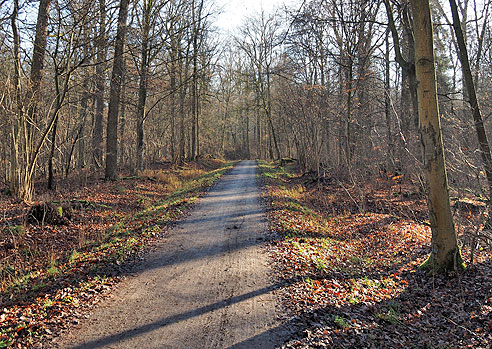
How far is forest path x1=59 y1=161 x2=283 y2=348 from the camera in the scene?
12.7 ft

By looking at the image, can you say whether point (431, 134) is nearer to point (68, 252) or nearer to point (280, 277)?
point (280, 277)

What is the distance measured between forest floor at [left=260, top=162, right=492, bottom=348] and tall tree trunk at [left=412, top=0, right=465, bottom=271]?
782 millimetres

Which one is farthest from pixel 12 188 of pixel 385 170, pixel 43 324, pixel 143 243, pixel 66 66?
pixel 385 170

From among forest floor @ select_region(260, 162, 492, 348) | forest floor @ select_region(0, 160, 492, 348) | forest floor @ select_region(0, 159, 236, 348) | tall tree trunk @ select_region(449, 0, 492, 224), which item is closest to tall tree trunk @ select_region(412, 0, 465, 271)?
forest floor @ select_region(0, 160, 492, 348)

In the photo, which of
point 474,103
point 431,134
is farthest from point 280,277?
point 474,103

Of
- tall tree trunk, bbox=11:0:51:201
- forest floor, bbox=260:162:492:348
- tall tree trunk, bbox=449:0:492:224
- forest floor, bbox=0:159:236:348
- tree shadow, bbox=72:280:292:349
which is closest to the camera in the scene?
tree shadow, bbox=72:280:292:349

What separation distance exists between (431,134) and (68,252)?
7.50 m

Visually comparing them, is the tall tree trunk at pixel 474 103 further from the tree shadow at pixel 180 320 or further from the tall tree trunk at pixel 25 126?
the tall tree trunk at pixel 25 126

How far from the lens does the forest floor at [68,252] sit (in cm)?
418

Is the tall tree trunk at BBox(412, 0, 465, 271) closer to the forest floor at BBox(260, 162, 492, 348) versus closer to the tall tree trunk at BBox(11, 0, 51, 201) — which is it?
the forest floor at BBox(260, 162, 492, 348)

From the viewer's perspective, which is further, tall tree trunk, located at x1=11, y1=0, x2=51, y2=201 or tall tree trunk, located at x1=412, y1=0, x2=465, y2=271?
tall tree trunk, located at x1=11, y1=0, x2=51, y2=201

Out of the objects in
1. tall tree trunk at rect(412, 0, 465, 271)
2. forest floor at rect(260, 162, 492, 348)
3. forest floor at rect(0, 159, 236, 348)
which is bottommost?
forest floor at rect(260, 162, 492, 348)

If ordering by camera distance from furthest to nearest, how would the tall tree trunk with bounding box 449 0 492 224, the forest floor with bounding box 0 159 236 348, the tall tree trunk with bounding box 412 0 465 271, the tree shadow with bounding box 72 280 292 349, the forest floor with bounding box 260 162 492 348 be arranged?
the tall tree trunk with bounding box 449 0 492 224 → the tall tree trunk with bounding box 412 0 465 271 → the forest floor with bounding box 260 162 492 348 → the forest floor with bounding box 0 159 236 348 → the tree shadow with bounding box 72 280 292 349

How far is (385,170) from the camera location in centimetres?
1812
